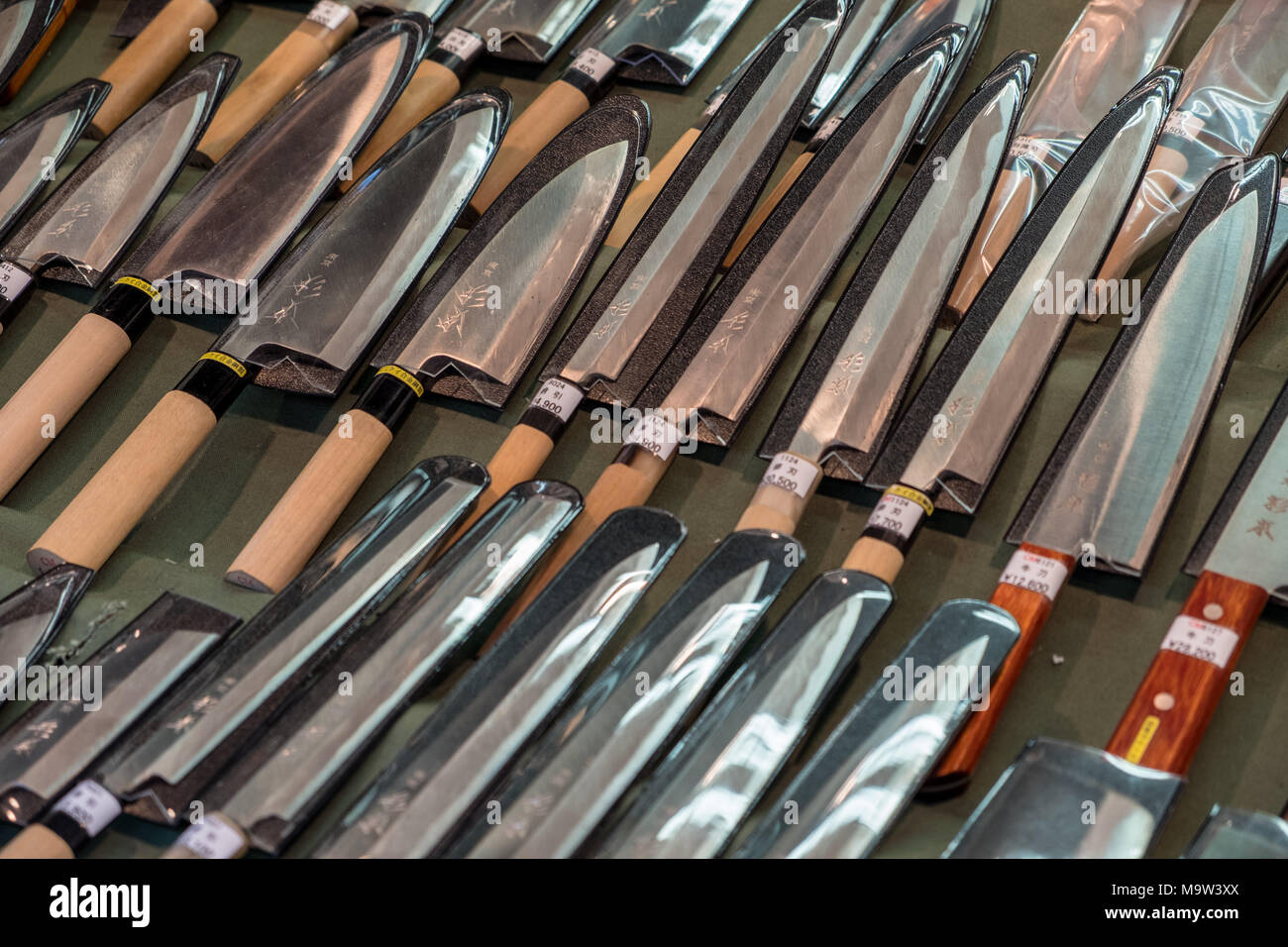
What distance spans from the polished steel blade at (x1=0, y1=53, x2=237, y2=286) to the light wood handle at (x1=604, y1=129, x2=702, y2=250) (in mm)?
492

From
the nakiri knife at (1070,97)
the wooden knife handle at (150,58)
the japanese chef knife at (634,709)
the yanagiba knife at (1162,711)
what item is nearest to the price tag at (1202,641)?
the yanagiba knife at (1162,711)

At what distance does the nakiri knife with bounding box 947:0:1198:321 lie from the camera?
4.26ft

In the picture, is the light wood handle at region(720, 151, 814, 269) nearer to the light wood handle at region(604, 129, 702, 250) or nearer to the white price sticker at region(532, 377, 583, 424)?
the light wood handle at region(604, 129, 702, 250)

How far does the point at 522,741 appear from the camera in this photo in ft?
3.13

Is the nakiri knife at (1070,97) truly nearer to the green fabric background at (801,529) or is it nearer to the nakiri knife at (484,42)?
the green fabric background at (801,529)

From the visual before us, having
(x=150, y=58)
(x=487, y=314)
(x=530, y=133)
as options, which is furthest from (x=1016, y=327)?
(x=150, y=58)

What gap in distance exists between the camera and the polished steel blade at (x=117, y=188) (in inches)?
53.5

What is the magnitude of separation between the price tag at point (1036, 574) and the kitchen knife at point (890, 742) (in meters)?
0.07

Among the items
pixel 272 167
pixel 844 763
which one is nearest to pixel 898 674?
pixel 844 763

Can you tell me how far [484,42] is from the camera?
63.4 inches

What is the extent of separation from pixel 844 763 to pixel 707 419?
0.39 metres

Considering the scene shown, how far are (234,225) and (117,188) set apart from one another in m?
0.15

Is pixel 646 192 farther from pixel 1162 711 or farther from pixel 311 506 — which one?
pixel 1162 711

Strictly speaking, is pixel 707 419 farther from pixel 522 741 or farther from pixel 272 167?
pixel 272 167
